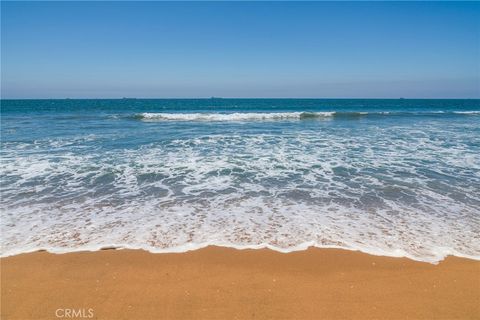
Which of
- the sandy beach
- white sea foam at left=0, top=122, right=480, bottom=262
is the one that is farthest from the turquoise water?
the sandy beach

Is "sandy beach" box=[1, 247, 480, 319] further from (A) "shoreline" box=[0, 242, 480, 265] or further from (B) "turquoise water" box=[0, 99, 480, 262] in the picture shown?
(B) "turquoise water" box=[0, 99, 480, 262]

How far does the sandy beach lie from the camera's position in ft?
11.6

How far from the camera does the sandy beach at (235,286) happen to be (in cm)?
355

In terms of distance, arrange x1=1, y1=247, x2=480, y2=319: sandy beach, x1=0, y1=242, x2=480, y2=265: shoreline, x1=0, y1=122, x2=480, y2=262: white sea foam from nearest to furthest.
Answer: x1=1, y1=247, x2=480, y2=319: sandy beach → x1=0, y1=242, x2=480, y2=265: shoreline → x1=0, y1=122, x2=480, y2=262: white sea foam

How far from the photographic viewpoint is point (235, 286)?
399 cm

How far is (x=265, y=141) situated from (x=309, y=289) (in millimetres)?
13090

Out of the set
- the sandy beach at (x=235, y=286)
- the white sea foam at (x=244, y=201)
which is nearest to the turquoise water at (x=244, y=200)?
the white sea foam at (x=244, y=201)

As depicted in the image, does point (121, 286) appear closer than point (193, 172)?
Yes

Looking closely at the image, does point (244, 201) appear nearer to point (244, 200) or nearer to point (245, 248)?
point (244, 200)

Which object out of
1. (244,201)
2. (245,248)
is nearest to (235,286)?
(245,248)

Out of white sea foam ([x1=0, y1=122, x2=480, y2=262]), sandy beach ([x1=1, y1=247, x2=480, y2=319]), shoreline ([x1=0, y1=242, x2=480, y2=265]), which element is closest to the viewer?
sandy beach ([x1=1, y1=247, x2=480, y2=319])

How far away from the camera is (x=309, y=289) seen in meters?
3.93

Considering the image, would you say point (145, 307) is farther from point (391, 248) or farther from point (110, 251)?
point (391, 248)

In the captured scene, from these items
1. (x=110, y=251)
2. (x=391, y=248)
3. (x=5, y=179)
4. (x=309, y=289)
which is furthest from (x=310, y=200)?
(x=5, y=179)
